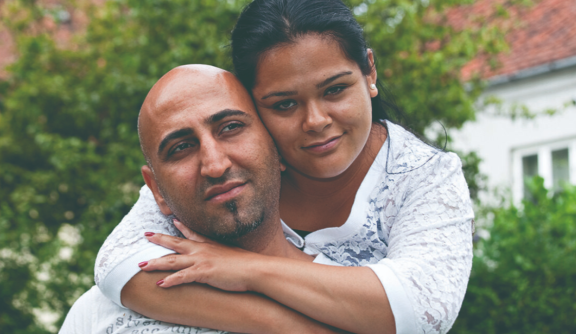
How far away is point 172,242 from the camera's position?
7.97 ft

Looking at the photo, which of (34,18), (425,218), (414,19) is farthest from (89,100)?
(425,218)

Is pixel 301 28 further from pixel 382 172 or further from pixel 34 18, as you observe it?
pixel 34 18

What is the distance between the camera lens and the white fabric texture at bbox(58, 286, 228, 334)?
239cm

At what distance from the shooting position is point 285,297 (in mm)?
2268

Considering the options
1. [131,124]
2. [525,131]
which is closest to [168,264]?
[131,124]

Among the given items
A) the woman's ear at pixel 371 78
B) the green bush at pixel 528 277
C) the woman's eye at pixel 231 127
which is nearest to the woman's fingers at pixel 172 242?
the woman's eye at pixel 231 127

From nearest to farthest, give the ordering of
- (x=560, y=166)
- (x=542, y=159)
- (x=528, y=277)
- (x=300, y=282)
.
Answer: (x=300, y=282)
(x=528, y=277)
(x=560, y=166)
(x=542, y=159)

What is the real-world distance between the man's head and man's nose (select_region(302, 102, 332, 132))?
23cm

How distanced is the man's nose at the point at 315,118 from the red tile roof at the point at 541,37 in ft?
24.9

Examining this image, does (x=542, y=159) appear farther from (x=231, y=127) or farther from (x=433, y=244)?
(x=231, y=127)

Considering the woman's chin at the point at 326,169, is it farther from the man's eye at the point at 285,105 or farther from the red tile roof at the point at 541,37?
the red tile roof at the point at 541,37

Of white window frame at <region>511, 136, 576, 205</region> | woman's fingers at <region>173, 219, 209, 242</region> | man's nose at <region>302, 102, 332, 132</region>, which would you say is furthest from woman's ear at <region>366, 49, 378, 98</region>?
white window frame at <region>511, 136, 576, 205</region>

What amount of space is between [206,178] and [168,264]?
39cm

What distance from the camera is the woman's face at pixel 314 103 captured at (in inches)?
97.5
